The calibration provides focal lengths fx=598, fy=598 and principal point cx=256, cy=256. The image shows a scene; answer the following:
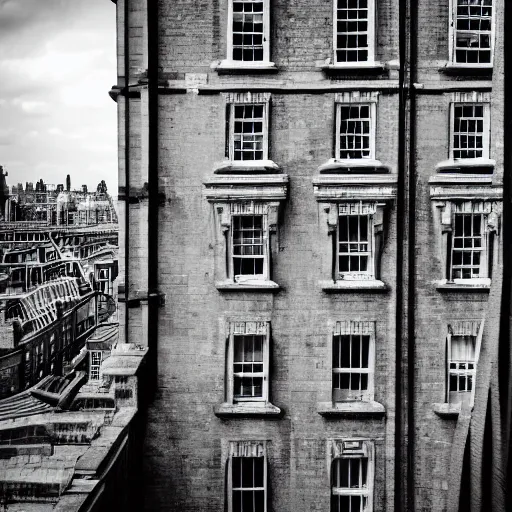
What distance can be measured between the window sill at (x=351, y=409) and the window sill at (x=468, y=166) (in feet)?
9.00

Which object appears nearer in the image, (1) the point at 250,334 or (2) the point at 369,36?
(2) the point at 369,36

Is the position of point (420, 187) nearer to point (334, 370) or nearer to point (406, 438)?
point (334, 370)

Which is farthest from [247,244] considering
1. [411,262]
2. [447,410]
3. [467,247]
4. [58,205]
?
[447,410]

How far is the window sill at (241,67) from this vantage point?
6.57 meters

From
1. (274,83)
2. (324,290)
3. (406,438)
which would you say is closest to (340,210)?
(324,290)

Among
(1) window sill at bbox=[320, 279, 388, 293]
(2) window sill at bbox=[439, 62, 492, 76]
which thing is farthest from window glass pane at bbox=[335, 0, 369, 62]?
(1) window sill at bbox=[320, 279, 388, 293]

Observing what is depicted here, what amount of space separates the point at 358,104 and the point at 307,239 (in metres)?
1.62

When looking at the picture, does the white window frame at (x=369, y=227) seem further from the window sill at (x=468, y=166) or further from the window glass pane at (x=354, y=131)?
the window sill at (x=468, y=166)

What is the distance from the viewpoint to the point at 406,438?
6.77m

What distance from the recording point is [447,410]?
21.9ft

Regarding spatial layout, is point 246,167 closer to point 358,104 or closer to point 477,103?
point 358,104

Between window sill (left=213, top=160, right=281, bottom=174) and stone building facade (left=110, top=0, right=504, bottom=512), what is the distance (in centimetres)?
2

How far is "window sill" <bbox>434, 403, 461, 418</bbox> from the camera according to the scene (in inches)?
263

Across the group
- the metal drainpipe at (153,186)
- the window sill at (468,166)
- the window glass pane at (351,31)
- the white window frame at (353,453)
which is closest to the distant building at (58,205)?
the metal drainpipe at (153,186)
